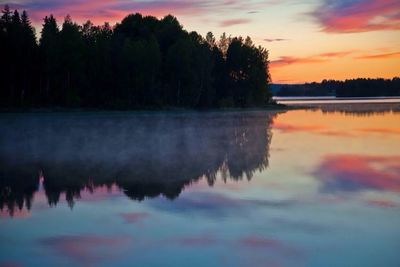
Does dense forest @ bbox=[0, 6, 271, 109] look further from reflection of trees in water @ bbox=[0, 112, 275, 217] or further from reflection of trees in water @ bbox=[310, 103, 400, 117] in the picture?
reflection of trees in water @ bbox=[0, 112, 275, 217]

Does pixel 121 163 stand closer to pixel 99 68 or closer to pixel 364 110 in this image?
pixel 99 68

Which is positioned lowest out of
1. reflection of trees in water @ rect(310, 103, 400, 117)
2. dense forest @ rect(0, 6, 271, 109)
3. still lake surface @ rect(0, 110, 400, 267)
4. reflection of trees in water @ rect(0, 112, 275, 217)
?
still lake surface @ rect(0, 110, 400, 267)

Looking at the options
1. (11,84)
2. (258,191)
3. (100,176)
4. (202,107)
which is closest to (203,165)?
(100,176)

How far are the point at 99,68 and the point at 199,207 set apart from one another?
167 feet

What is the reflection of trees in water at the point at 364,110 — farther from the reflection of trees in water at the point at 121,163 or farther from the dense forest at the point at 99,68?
the reflection of trees in water at the point at 121,163

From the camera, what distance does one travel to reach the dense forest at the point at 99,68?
177 feet

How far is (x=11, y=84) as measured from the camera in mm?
52844

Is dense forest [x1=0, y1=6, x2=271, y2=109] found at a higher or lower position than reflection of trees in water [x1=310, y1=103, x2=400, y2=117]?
higher

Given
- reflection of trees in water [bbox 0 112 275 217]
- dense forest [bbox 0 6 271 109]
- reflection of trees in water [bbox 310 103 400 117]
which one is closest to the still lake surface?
reflection of trees in water [bbox 0 112 275 217]

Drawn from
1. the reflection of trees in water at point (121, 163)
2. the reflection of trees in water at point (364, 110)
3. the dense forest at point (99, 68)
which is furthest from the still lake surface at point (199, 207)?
the dense forest at point (99, 68)

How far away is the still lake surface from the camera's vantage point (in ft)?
22.4

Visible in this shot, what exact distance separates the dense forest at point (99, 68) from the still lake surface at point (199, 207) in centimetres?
3746

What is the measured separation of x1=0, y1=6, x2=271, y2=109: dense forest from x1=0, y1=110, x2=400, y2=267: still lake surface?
123ft

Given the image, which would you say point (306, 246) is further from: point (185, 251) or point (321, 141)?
point (321, 141)
